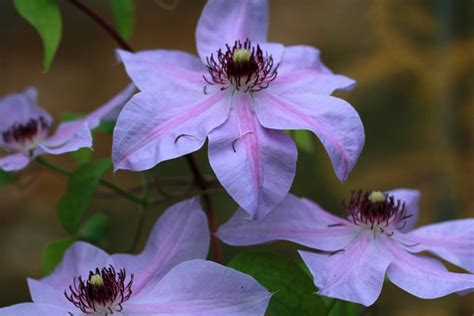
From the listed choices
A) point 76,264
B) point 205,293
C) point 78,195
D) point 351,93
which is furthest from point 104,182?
point 351,93

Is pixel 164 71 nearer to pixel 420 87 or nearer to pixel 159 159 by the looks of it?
pixel 159 159

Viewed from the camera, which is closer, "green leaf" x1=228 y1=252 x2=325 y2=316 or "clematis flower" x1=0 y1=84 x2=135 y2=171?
"green leaf" x1=228 y1=252 x2=325 y2=316

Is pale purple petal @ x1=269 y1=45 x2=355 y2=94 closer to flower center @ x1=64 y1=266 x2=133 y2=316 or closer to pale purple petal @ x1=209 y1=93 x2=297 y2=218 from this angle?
pale purple petal @ x1=209 y1=93 x2=297 y2=218

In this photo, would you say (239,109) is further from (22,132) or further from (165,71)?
(22,132)

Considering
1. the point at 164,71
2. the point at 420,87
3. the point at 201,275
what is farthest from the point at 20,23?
the point at 201,275

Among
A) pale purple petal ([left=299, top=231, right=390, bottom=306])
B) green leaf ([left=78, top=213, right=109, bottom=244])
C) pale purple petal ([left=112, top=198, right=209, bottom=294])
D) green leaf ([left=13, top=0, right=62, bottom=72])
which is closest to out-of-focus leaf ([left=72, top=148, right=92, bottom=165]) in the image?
green leaf ([left=78, top=213, right=109, bottom=244])

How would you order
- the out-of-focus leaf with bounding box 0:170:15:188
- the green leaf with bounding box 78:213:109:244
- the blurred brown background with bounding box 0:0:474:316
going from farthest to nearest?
1. the blurred brown background with bounding box 0:0:474:316
2. the green leaf with bounding box 78:213:109:244
3. the out-of-focus leaf with bounding box 0:170:15:188

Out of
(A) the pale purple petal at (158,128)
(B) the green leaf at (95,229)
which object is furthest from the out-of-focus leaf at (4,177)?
(A) the pale purple petal at (158,128)
